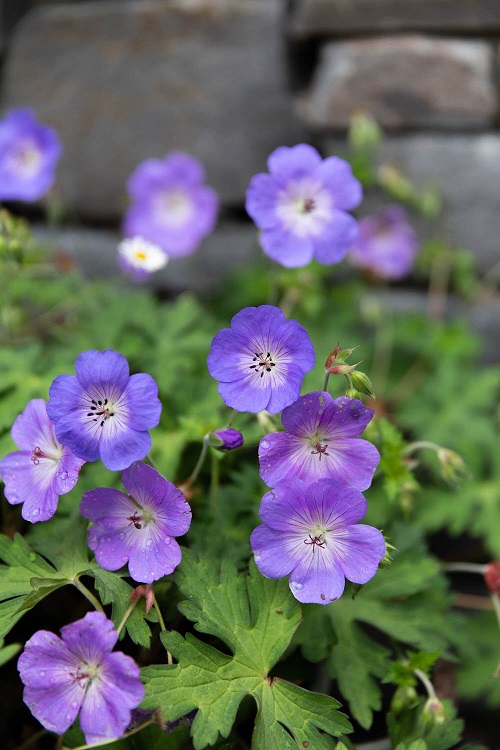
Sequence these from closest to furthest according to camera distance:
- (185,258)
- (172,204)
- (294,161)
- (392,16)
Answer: (294,161) < (392,16) < (172,204) < (185,258)

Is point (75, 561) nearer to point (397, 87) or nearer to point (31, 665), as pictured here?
point (31, 665)

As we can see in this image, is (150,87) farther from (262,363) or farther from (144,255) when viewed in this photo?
(262,363)

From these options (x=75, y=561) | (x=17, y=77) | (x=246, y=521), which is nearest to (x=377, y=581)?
(x=246, y=521)

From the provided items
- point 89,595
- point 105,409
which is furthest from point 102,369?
point 89,595

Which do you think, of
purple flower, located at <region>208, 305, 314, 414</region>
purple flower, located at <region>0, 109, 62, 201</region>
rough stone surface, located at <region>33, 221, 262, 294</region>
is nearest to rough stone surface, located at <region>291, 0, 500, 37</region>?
rough stone surface, located at <region>33, 221, 262, 294</region>

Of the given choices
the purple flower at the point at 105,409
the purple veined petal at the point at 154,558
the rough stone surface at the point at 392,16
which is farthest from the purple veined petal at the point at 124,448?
the rough stone surface at the point at 392,16

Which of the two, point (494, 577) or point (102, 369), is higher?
point (102, 369)
